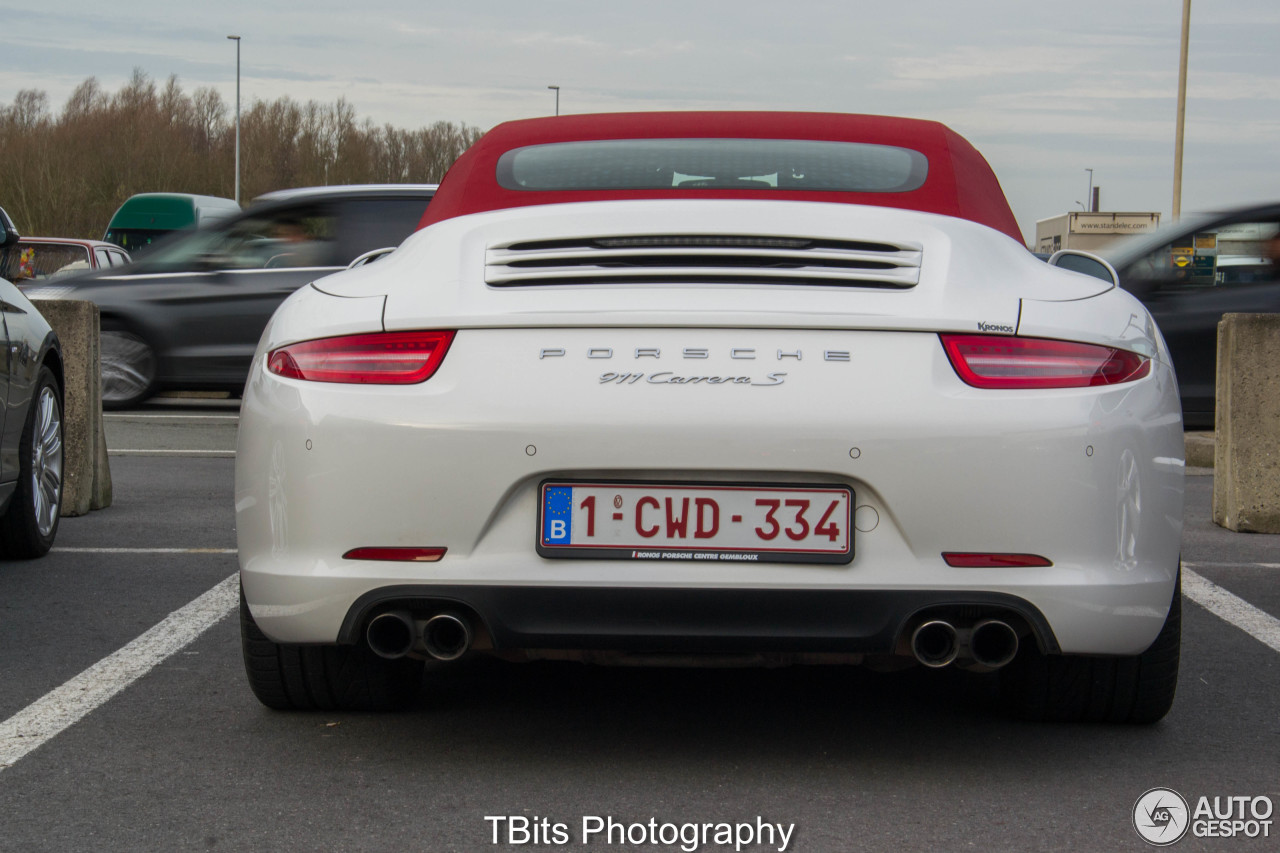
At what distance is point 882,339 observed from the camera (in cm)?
307

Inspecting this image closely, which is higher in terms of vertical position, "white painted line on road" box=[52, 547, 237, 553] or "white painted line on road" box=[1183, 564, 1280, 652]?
"white painted line on road" box=[1183, 564, 1280, 652]

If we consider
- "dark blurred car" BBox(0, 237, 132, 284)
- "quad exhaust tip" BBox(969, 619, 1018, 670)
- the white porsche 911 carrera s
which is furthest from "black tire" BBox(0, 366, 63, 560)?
"dark blurred car" BBox(0, 237, 132, 284)

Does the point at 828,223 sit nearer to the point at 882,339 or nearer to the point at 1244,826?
the point at 882,339

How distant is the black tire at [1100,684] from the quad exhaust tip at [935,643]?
1.52ft

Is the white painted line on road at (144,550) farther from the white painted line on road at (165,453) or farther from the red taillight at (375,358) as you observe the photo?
the white painted line on road at (165,453)

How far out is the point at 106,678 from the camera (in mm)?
4184

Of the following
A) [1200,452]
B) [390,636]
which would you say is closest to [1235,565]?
[1200,452]

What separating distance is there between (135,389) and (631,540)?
1031cm

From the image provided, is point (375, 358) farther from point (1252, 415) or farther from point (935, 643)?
point (1252, 415)

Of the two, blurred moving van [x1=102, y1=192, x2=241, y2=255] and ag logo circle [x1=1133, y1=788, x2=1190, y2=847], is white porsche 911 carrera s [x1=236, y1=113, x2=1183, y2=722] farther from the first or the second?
blurred moving van [x1=102, y1=192, x2=241, y2=255]

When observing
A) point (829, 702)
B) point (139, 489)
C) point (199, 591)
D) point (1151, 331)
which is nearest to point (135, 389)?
point (139, 489)

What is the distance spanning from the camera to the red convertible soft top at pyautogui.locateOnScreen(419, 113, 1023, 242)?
3674mm

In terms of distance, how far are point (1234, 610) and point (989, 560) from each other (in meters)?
2.56

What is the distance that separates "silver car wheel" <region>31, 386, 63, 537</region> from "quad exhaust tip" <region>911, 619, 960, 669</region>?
3924mm
